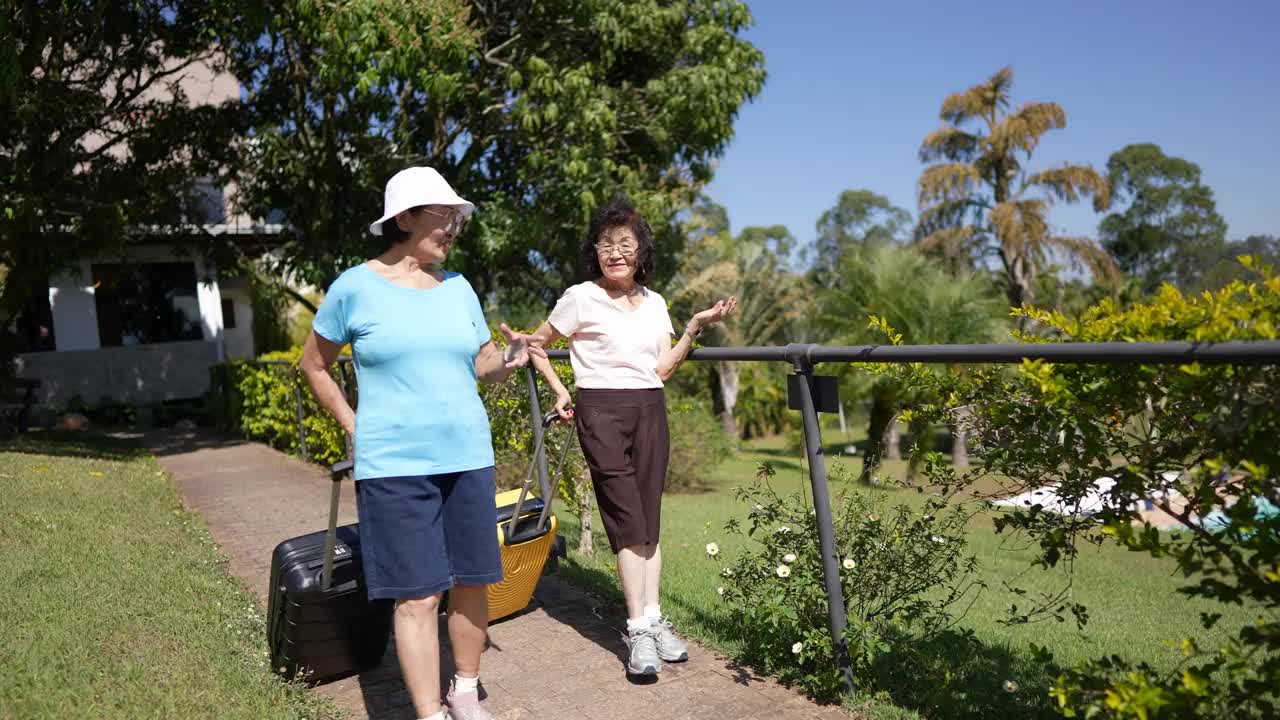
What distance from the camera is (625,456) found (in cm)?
355

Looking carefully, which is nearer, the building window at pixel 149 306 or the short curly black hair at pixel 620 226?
the short curly black hair at pixel 620 226

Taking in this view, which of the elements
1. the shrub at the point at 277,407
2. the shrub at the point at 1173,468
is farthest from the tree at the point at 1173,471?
the shrub at the point at 277,407

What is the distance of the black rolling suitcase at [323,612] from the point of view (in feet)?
10.8

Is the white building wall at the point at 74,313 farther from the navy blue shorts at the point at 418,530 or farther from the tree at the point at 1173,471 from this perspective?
the tree at the point at 1173,471

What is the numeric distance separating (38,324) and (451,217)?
810 inches

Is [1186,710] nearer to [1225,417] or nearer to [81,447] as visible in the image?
[1225,417]

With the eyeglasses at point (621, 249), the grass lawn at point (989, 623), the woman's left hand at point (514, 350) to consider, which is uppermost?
the eyeglasses at point (621, 249)

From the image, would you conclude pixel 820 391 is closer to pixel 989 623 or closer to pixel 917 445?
pixel 917 445

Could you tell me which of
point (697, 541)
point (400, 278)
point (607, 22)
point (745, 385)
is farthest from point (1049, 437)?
point (745, 385)

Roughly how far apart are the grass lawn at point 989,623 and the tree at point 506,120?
602cm

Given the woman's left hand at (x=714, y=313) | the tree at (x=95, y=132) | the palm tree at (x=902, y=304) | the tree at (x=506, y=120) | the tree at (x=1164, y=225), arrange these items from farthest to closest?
1. the tree at (x=1164, y=225)
2. the palm tree at (x=902, y=304)
3. the tree at (x=506, y=120)
4. the tree at (x=95, y=132)
5. the woman's left hand at (x=714, y=313)

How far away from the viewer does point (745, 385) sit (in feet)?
110

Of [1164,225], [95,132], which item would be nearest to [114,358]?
[95,132]

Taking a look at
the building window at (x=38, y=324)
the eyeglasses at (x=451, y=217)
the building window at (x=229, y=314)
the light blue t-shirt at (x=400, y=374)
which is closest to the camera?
the light blue t-shirt at (x=400, y=374)
